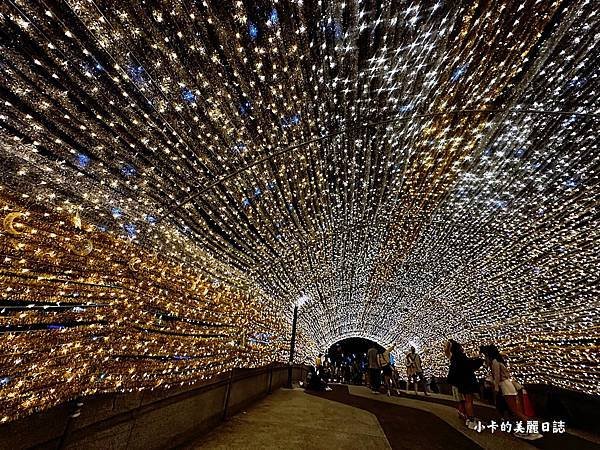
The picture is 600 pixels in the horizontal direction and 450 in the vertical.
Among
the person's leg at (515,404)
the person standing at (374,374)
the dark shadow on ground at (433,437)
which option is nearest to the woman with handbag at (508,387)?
the person's leg at (515,404)

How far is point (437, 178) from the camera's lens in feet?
17.2

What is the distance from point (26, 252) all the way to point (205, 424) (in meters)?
3.27

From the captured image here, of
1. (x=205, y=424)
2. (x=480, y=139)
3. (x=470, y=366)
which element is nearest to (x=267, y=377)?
(x=205, y=424)

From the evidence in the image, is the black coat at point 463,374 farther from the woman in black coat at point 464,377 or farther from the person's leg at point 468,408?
the person's leg at point 468,408

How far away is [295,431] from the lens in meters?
4.00

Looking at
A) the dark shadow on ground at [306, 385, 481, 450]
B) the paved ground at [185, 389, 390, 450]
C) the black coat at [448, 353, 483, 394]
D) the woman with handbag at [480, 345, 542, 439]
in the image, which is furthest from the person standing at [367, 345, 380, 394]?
the woman with handbag at [480, 345, 542, 439]

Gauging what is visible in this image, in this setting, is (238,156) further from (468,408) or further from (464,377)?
(468,408)

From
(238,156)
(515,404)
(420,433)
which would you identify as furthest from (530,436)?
(238,156)

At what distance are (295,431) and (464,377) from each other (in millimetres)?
3388


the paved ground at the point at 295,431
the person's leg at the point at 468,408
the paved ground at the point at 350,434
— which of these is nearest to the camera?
the paved ground at the point at 295,431

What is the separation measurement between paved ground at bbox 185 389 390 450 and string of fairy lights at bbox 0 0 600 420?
2.80 ft

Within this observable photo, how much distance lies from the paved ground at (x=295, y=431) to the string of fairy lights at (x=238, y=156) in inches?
33.7

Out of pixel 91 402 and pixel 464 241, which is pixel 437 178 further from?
pixel 91 402

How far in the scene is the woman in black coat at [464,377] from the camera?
5082 mm
